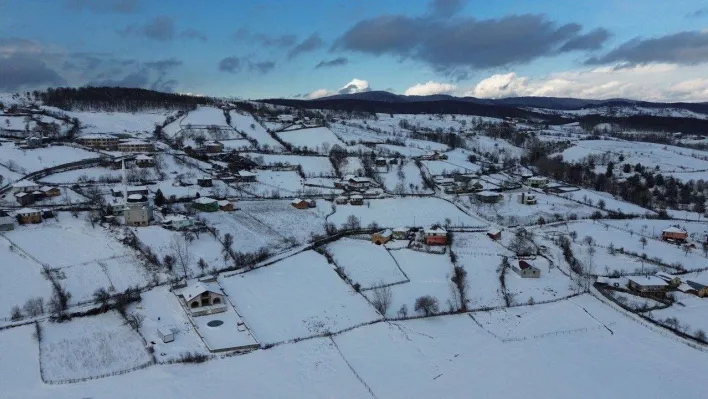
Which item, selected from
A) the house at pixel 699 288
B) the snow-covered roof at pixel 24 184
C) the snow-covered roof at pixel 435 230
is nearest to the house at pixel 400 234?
the snow-covered roof at pixel 435 230

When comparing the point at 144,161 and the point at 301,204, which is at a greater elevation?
the point at 144,161

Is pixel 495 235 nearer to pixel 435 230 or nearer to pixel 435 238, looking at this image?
pixel 435 230

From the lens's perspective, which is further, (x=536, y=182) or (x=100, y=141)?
(x=100, y=141)

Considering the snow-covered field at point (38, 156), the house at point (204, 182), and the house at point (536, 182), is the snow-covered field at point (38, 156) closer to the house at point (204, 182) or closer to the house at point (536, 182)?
the house at point (204, 182)

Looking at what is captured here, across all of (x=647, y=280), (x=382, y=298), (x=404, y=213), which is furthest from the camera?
(x=404, y=213)

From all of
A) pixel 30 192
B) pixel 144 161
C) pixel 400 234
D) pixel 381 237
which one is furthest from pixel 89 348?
pixel 144 161

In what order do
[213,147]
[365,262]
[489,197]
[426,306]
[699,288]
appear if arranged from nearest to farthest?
1. [426,306]
2. [699,288]
3. [365,262]
4. [489,197]
5. [213,147]

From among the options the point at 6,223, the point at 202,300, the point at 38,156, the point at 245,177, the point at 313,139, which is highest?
the point at 313,139
